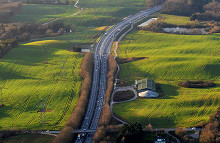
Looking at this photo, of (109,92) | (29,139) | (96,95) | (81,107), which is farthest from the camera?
(96,95)

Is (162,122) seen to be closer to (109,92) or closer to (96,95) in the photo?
(109,92)

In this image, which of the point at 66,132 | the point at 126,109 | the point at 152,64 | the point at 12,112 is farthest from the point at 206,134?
the point at 12,112

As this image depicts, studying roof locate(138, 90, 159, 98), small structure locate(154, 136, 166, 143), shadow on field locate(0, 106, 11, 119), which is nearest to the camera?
small structure locate(154, 136, 166, 143)

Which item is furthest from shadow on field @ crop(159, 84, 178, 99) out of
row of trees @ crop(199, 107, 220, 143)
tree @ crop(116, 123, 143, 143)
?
tree @ crop(116, 123, 143, 143)

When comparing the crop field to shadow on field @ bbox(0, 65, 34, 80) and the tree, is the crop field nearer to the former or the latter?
shadow on field @ bbox(0, 65, 34, 80)

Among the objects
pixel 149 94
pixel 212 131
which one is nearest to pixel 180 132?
pixel 212 131

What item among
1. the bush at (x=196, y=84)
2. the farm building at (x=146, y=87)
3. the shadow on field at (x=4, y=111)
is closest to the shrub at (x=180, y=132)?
the farm building at (x=146, y=87)

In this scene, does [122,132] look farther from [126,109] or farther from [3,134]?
[3,134]
